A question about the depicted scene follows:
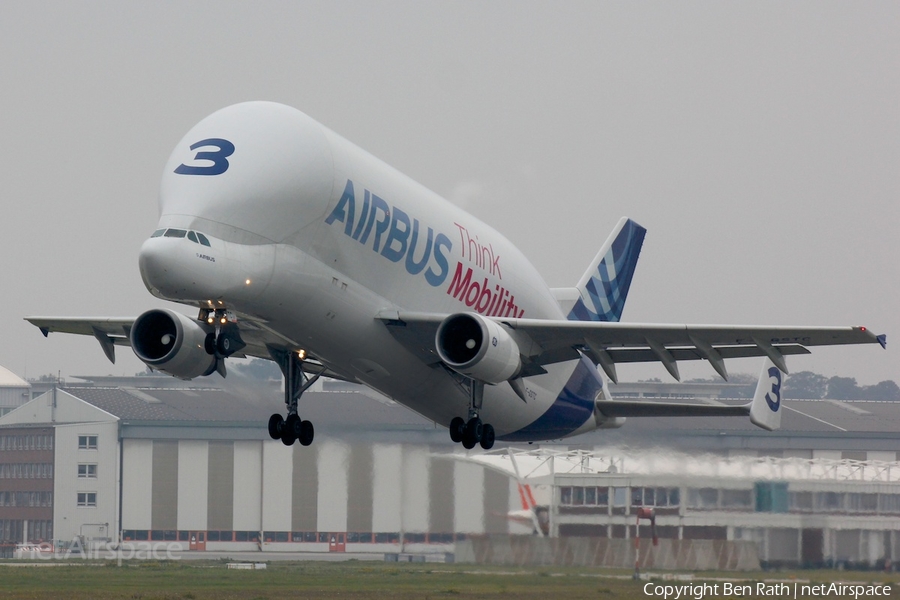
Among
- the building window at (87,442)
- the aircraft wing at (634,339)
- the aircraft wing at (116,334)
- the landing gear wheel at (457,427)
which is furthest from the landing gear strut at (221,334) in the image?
the building window at (87,442)

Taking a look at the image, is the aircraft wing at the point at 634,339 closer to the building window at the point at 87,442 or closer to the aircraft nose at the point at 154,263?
the aircraft nose at the point at 154,263

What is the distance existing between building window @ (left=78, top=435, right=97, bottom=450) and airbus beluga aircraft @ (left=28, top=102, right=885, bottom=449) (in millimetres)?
25752

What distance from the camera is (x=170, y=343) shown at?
29.2 metres

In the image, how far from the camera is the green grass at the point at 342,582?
3522 centimetres

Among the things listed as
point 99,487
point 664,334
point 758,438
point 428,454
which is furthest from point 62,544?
point 664,334

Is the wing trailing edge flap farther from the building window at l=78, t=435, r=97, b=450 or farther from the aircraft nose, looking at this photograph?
the building window at l=78, t=435, r=97, b=450

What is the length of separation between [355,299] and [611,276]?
44.7 ft

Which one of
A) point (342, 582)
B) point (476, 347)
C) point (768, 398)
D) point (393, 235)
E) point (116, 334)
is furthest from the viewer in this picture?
point (342, 582)

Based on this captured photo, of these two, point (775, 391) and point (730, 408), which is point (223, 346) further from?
point (775, 391)

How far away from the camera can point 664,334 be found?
29234mm

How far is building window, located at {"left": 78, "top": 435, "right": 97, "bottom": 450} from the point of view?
58438 mm

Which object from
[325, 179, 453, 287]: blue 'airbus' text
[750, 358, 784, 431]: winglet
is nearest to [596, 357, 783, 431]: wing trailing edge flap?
[750, 358, 784, 431]: winglet

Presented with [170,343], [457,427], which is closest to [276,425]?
[170,343]

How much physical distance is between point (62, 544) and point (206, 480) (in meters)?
13.7
